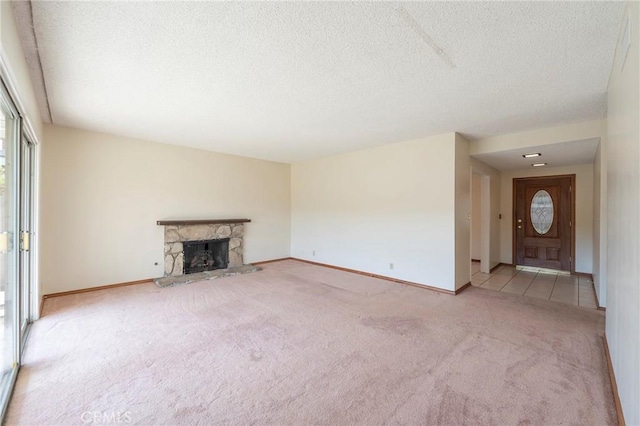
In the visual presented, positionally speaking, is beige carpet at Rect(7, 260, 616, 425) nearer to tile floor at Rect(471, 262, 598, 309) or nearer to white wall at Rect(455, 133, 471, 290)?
tile floor at Rect(471, 262, 598, 309)

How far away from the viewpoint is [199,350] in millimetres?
2418

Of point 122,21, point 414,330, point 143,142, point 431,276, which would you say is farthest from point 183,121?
point 431,276

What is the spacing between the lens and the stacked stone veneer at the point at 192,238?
4.87 m

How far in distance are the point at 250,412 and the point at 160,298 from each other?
9.05ft

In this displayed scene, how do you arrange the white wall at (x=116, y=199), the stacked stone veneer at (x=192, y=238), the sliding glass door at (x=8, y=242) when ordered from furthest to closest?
the stacked stone veneer at (x=192, y=238)
the white wall at (x=116, y=199)
the sliding glass door at (x=8, y=242)

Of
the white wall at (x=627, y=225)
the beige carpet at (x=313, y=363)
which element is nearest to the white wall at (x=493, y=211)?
the beige carpet at (x=313, y=363)

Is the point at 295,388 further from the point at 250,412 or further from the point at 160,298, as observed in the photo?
the point at 160,298

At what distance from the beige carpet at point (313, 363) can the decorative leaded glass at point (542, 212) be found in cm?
283

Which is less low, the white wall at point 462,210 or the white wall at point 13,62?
the white wall at point 13,62

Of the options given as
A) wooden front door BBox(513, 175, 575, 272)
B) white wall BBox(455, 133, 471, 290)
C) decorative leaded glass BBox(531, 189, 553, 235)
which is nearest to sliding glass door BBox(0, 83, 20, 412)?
white wall BBox(455, 133, 471, 290)

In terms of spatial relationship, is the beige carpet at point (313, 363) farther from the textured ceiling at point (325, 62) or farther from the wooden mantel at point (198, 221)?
the textured ceiling at point (325, 62)

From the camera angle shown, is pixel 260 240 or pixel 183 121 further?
pixel 260 240

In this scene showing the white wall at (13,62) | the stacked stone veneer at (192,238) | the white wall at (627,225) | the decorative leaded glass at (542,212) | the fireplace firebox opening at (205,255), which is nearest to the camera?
the white wall at (627,225)

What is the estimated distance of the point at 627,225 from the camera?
1.62 meters
